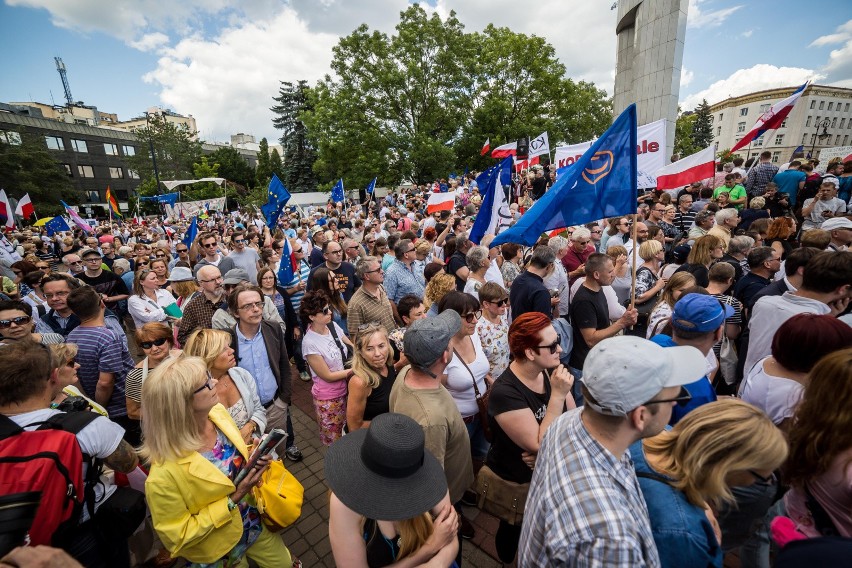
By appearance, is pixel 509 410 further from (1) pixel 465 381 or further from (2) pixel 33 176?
(2) pixel 33 176

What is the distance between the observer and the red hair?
2.57m

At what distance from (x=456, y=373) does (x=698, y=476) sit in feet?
6.02

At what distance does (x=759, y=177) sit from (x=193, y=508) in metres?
13.4

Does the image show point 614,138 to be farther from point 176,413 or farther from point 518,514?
point 176,413

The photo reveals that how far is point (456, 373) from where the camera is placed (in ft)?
10.5

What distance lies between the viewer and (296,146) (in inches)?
1863

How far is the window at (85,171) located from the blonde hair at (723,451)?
260 feet

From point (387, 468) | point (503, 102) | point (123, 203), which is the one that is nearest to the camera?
point (387, 468)

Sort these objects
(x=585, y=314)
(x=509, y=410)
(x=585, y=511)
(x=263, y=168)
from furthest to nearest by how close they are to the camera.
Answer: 1. (x=263, y=168)
2. (x=585, y=314)
3. (x=509, y=410)
4. (x=585, y=511)

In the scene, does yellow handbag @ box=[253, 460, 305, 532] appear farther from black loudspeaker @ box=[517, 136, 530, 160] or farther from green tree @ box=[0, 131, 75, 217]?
green tree @ box=[0, 131, 75, 217]

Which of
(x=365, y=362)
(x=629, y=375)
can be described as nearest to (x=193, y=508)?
(x=365, y=362)

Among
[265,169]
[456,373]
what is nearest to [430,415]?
[456,373]

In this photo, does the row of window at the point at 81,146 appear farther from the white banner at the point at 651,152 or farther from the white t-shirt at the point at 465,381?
the white t-shirt at the point at 465,381

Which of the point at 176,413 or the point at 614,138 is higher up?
the point at 614,138
